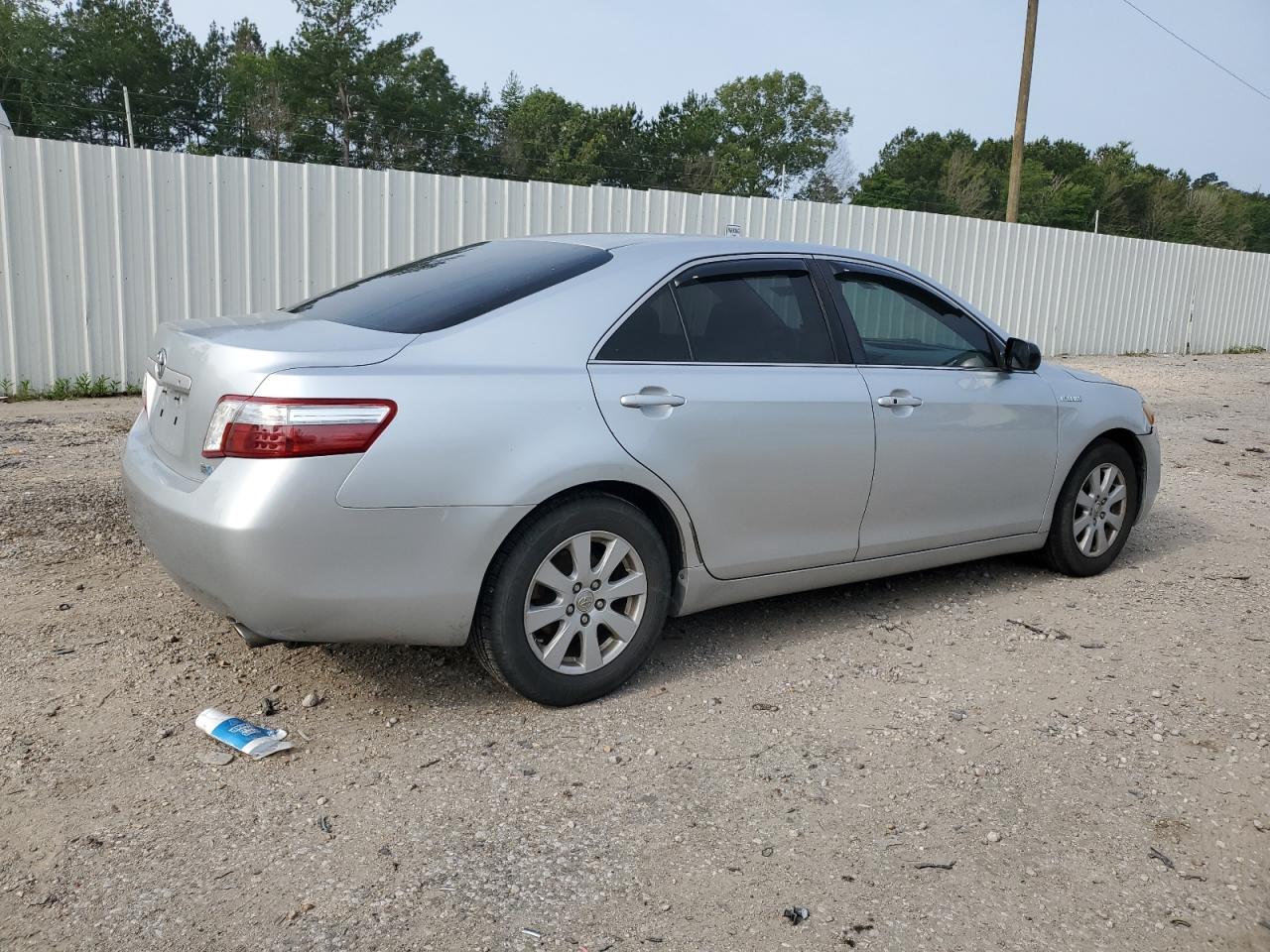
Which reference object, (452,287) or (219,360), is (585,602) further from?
(219,360)

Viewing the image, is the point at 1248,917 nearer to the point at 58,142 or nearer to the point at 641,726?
the point at 641,726

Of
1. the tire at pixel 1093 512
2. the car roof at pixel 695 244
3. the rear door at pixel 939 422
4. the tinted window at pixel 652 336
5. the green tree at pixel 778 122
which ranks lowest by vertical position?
the tire at pixel 1093 512

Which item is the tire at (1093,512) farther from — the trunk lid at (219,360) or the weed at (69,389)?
→ the weed at (69,389)

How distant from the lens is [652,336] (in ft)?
13.1

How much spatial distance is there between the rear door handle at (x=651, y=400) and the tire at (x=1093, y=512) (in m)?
2.46

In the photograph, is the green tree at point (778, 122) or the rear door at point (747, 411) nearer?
the rear door at point (747, 411)

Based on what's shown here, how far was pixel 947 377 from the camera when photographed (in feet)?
15.8

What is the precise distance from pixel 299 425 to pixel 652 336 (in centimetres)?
133

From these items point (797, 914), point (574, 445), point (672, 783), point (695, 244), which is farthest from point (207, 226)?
point (797, 914)

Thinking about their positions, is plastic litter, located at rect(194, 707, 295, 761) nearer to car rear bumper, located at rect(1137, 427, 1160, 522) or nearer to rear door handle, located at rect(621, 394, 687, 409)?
rear door handle, located at rect(621, 394, 687, 409)

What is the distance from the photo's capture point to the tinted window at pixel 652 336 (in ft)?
12.8

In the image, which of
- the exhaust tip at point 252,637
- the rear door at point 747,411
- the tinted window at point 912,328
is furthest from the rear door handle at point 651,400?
the exhaust tip at point 252,637

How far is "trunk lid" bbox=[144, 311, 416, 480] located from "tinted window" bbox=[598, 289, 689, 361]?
0.73 meters

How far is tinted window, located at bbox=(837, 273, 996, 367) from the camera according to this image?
184 inches
